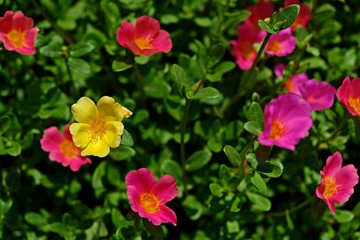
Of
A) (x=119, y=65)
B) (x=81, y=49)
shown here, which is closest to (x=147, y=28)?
(x=119, y=65)

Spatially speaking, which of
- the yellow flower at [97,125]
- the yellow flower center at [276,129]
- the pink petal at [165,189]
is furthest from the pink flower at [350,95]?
the yellow flower at [97,125]

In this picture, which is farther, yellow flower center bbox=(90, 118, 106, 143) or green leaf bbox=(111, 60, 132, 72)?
green leaf bbox=(111, 60, 132, 72)

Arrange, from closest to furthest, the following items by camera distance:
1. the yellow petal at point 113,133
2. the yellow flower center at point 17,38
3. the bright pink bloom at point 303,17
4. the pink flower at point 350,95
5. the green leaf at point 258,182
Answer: the yellow petal at point 113,133
the green leaf at point 258,182
the pink flower at point 350,95
the yellow flower center at point 17,38
the bright pink bloom at point 303,17

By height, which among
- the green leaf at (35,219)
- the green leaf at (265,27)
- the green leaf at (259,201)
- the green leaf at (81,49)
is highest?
the green leaf at (265,27)

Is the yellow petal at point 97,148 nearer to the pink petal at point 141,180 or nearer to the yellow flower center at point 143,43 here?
the pink petal at point 141,180

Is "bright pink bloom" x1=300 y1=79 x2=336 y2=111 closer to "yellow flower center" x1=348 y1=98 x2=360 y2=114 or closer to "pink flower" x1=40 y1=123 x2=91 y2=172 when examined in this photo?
"yellow flower center" x1=348 y1=98 x2=360 y2=114

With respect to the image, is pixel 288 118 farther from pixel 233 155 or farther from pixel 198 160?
pixel 198 160

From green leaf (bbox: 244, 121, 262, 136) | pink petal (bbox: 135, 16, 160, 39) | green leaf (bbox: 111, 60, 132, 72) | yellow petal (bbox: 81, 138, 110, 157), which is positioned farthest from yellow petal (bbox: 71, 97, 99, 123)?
green leaf (bbox: 244, 121, 262, 136)

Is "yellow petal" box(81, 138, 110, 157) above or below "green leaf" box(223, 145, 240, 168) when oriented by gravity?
above
